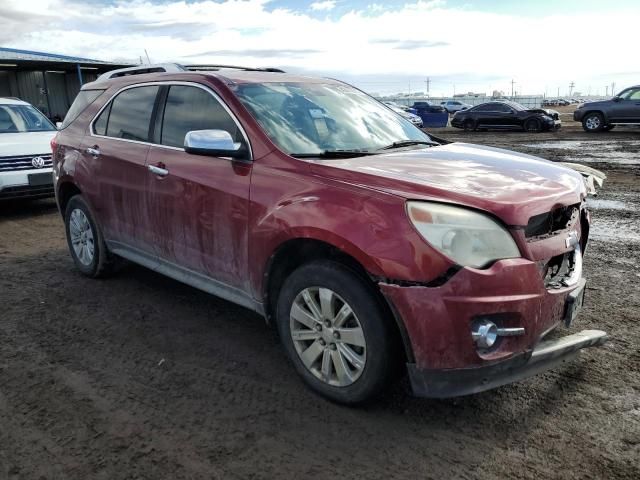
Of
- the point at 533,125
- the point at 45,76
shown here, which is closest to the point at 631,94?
the point at 533,125

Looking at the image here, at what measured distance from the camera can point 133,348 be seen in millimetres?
3730

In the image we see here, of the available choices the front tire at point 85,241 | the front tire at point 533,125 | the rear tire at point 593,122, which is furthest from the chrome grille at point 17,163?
the front tire at point 533,125

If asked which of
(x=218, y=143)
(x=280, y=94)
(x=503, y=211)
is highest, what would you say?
(x=280, y=94)

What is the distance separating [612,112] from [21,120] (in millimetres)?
20057

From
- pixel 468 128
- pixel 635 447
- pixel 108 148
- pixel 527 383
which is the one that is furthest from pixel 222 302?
pixel 468 128

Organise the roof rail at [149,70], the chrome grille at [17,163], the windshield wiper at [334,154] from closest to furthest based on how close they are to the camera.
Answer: the windshield wiper at [334,154], the roof rail at [149,70], the chrome grille at [17,163]

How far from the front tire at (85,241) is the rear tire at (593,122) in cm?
2132

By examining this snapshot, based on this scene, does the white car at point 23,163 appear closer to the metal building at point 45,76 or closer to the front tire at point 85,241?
the front tire at point 85,241

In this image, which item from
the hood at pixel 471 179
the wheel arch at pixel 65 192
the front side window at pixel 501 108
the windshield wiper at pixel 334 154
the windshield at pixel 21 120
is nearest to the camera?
the hood at pixel 471 179

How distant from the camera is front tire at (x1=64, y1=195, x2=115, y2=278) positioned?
16.3ft

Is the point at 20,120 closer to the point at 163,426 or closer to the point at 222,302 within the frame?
the point at 222,302

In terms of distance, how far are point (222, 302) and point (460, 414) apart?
7.58ft

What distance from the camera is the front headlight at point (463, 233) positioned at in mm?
2525

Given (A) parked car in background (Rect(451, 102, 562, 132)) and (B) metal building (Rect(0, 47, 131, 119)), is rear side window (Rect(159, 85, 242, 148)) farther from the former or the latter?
(B) metal building (Rect(0, 47, 131, 119))
